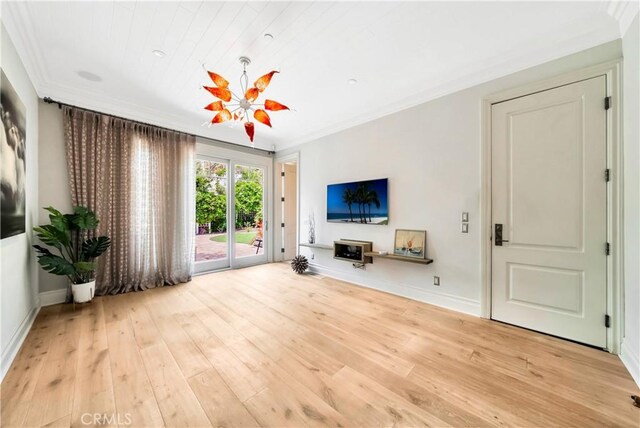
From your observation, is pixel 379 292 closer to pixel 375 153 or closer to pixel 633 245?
pixel 375 153

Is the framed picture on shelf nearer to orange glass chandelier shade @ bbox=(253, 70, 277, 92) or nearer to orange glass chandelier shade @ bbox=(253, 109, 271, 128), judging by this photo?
orange glass chandelier shade @ bbox=(253, 109, 271, 128)

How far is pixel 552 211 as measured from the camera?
2322 millimetres

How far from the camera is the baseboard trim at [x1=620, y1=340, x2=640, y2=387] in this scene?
1.70 meters

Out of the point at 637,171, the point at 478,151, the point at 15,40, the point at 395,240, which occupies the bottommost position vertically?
the point at 395,240

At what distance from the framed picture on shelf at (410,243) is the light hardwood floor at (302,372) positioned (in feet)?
2.40

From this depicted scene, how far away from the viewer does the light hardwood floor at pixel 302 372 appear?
4.66 feet

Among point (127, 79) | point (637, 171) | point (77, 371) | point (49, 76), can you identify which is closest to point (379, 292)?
point (637, 171)

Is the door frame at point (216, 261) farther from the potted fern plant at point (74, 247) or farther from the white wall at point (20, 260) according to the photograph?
the white wall at point (20, 260)

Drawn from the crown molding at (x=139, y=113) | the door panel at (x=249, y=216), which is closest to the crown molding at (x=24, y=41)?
the crown molding at (x=139, y=113)

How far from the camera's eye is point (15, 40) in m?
2.13

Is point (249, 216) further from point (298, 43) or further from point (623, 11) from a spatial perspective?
point (623, 11)

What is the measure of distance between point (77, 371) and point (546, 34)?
4898 mm

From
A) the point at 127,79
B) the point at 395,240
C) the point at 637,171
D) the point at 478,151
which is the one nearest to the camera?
the point at 637,171

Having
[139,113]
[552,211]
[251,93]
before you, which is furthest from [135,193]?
[552,211]
